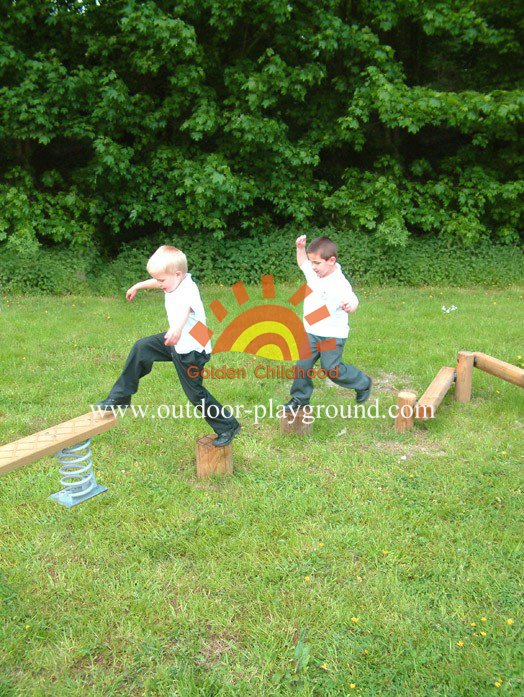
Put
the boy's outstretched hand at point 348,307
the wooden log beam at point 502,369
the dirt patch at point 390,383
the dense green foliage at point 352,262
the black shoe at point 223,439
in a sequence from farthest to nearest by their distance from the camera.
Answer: the dense green foliage at point 352,262 < the dirt patch at point 390,383 < the wooden log beam at point 502,369 < the boy's outstretched hand at point 348,307 < the black shoe at point 223,439

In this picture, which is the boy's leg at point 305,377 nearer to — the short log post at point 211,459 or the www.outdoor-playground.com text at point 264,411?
the www.outdoor-playground.com text at point 264,411

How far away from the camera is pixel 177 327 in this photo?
3.33 meters

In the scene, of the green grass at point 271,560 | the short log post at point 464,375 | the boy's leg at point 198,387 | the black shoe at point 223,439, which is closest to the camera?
the green grass at point 271,560

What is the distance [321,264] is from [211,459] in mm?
1689

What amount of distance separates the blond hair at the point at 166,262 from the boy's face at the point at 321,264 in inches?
46.1

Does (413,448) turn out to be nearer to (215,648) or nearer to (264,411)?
(264,411)

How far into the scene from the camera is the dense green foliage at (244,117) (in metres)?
9.89

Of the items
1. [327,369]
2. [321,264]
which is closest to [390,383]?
[327,369]

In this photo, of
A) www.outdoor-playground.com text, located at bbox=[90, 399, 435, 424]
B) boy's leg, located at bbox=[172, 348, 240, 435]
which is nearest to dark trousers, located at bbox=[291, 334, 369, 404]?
www.outdoor-playground.com text, located at bbox=[90, 399, 435, 424]

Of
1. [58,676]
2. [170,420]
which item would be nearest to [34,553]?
[58,676]

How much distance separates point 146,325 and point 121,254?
4.14 metres

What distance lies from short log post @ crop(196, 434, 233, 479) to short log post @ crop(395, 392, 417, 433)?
1.51 metres

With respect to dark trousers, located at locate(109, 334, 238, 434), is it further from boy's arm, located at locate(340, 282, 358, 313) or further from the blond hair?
boy's arm, located at locate(340, 282, 358, 313)

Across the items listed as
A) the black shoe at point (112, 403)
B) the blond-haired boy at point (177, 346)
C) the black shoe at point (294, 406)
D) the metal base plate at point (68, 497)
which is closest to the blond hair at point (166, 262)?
the blond-haired boy at point (177, 346)
